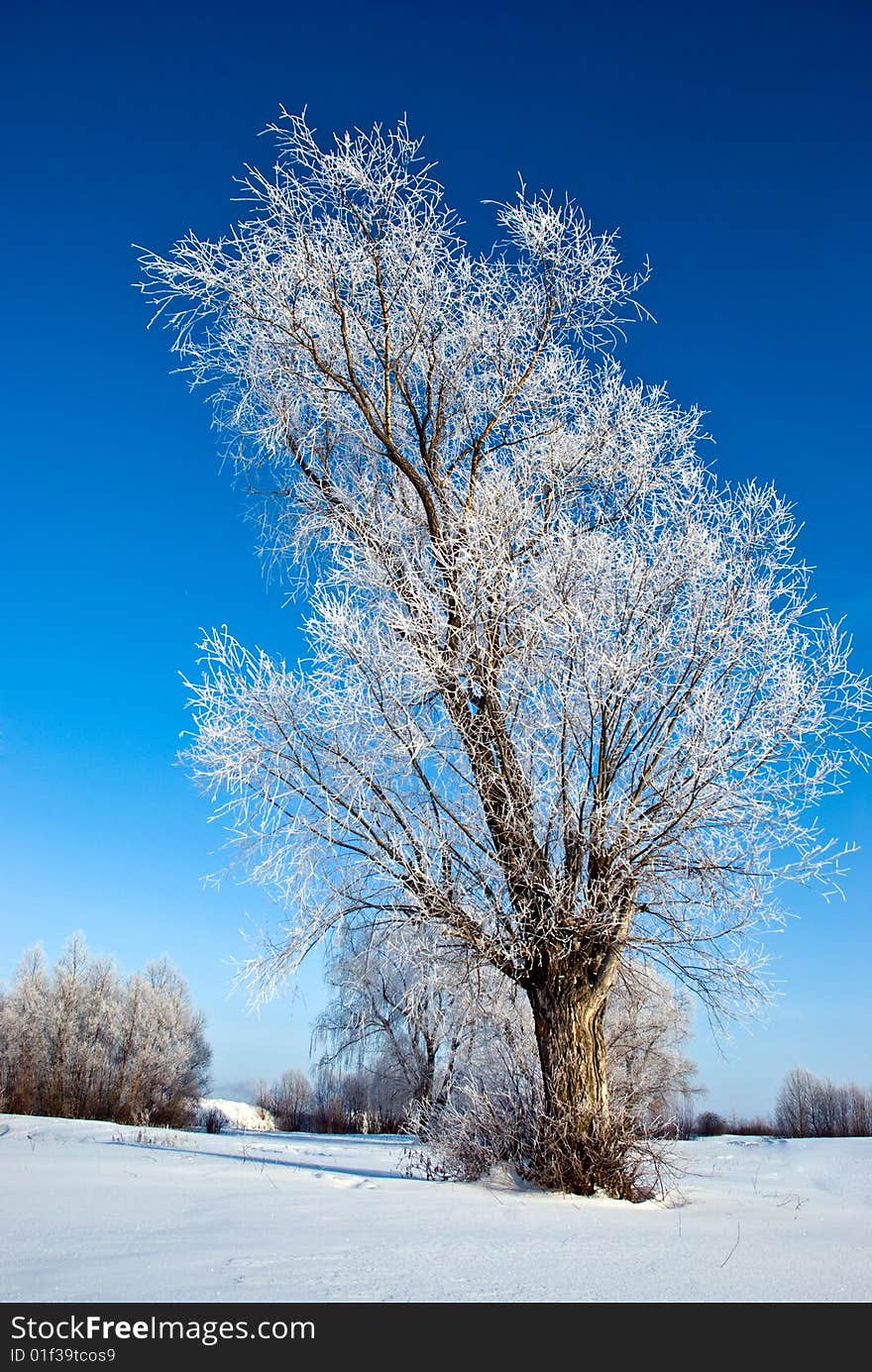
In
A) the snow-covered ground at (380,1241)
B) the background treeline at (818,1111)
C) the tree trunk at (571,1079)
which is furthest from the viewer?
the background treeline at (818,1111)

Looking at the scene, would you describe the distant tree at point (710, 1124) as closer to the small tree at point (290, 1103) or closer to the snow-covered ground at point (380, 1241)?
the small tree at point (290, 1103)

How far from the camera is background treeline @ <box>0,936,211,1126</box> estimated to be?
1515 inches

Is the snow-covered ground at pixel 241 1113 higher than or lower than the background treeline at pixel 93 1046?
lower

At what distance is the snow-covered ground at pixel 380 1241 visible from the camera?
2695 mm

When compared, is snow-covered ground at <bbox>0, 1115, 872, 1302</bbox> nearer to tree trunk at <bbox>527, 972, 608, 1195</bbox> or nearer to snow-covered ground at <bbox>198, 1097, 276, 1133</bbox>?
tree trunk at <bbox>527, 972, 608, 1195</bbox>

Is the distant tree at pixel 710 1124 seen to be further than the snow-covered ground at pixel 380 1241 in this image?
Answer: Yes

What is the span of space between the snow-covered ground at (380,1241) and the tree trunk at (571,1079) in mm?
343

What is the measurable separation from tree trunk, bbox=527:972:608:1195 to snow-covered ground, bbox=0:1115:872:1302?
0.34 metres

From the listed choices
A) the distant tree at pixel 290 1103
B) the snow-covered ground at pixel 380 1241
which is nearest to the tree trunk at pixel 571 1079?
the snow-covered ground at pixel 380 1241

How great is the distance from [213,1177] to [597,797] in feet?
13.3

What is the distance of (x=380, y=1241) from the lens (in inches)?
142

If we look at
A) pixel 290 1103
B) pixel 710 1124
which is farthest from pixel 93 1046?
pixel 710 1124

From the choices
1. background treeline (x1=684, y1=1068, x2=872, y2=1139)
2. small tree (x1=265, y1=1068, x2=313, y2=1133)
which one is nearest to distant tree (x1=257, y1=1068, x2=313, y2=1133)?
small tree (x1=265, y1=1068, x2=313, y2=1133)

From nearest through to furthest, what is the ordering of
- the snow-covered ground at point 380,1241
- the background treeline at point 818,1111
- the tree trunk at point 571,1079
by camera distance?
the snow-covered ground at point 380,1241 < the tree trunk at point 571,1079 < the background treeline at point 818,1111
